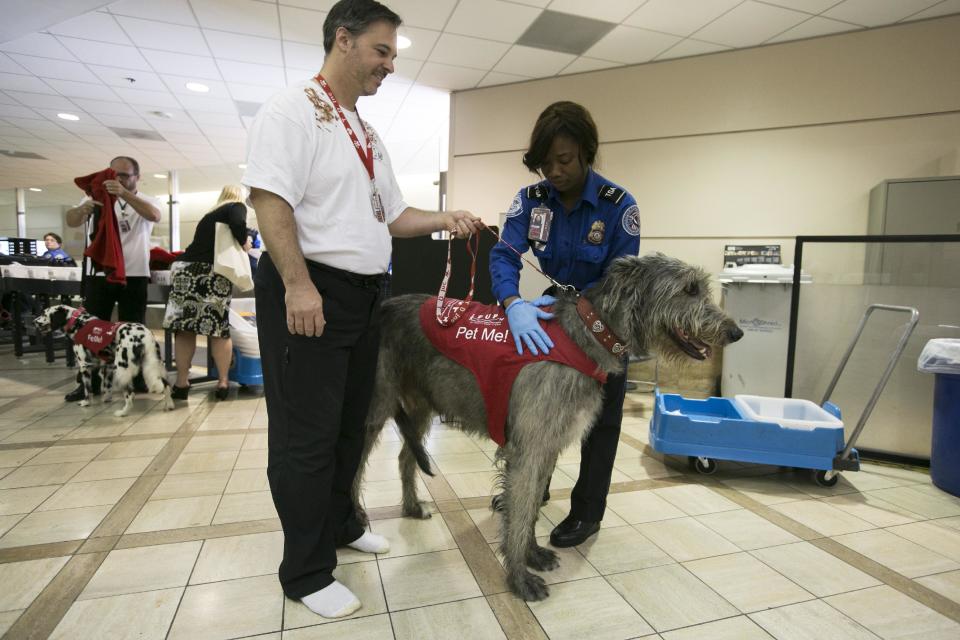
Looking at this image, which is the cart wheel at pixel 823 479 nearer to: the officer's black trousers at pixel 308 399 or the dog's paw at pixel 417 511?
the dog's paw at pixel 417 511

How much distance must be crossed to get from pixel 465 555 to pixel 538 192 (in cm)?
163

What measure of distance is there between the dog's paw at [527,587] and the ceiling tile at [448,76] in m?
5.68

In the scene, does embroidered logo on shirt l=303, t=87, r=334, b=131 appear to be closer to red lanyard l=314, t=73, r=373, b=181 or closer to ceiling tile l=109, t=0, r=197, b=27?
red lanyard l=314, t=73, r=373, b=181

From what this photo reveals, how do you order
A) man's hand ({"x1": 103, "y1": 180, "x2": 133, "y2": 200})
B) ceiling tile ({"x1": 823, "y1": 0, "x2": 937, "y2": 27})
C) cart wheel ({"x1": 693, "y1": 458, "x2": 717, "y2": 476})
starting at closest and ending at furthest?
1. cart wheel ({"x1": 693, "y1": 458, "x2": 717, "y2": 476})
2. man's hand ({"x1": 103, "y1": 180, "x2": 133, "y2": 200})
3. ceiling tile ({"x1": 823, "y1": 0, "x2": 937, "y2": 27})

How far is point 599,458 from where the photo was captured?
2250mm

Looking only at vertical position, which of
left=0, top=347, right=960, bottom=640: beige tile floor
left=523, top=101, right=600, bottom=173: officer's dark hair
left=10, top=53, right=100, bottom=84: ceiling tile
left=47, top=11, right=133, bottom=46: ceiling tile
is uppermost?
left=10, top=53, right=100, bottom=84: ceiling tile

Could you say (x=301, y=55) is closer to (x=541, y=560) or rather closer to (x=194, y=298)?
(x=194, y=298)

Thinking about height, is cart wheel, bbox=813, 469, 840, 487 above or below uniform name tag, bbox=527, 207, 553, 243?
below

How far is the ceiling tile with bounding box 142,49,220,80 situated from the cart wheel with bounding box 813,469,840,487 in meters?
7.22

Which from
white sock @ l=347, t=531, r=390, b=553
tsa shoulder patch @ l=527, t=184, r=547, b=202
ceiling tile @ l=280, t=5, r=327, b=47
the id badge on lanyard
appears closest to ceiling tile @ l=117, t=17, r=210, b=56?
ceiling tile @ l=280, t=5, r=327, b=47

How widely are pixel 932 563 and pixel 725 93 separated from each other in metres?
4.82

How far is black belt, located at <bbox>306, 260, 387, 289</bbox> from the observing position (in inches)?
62.6

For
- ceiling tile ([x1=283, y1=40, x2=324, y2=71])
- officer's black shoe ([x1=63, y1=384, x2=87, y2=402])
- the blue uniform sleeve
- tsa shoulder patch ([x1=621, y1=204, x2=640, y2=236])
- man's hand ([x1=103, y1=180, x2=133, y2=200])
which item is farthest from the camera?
ceiling tile ([x1=283, y1=40, x2=324, y2=71])

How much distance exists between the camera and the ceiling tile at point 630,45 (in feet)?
16.4
